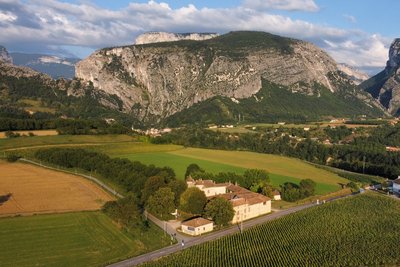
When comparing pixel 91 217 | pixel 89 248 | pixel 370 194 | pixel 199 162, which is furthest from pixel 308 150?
pixel 89 248

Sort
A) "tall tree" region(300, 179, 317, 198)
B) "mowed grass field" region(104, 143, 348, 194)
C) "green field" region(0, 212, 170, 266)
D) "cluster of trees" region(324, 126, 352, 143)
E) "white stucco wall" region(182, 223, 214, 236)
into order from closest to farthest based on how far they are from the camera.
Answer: "green field" region(0, 212, 170, 266) → "white stucco wall" region(182, 223, 214, 236) → "tall tree" region(300, 179, 317, 198) → "mowed grass field" region(104, 143, 348, 194) → "cluster of trees" region(324, 126, 352, 143)

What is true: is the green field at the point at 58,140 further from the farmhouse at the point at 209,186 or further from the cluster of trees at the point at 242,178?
the farmhouse at the point at 209,186

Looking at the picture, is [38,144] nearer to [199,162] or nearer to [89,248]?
[199,162]

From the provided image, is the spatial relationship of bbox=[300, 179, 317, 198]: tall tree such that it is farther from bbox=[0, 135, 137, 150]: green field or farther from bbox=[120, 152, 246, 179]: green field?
bbox=[0, 135, 137, 150]: green field

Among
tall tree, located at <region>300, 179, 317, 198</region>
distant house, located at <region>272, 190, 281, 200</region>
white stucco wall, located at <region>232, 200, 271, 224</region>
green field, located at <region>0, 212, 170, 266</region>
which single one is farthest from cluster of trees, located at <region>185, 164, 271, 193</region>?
green field, located at <region>0, 212, 170, 266</region>

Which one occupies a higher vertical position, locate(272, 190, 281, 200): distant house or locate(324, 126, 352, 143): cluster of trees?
locate(324, 126, 352, 143): cluster of trees

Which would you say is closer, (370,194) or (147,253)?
(147,253)

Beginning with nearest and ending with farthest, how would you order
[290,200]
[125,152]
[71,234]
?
[71,234], [290,200], [125,152]
